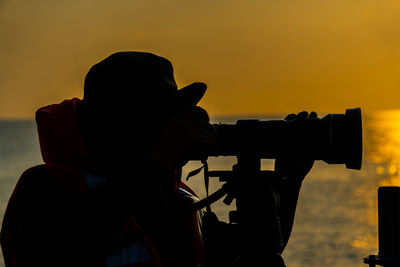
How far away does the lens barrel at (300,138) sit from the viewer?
8.28ft

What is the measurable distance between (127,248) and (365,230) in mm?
28904

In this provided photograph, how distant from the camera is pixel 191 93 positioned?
2.15 m

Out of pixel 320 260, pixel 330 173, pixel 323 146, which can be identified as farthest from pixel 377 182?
pixel 323 146

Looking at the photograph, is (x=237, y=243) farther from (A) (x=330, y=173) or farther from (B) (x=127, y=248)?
(A) (x=330, y=173)

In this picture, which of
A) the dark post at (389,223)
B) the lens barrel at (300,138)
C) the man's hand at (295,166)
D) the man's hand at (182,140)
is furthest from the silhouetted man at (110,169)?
the dark post at (389,223)

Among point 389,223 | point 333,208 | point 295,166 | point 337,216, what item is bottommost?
point 333,208

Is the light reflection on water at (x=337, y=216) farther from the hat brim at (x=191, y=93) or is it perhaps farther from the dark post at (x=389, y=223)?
the hat brim at (x=191, y=93)

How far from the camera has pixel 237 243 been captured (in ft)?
8.10

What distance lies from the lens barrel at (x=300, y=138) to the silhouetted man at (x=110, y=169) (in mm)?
285

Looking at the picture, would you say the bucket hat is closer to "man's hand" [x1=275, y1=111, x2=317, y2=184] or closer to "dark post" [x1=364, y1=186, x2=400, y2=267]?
"man's hand" [x1=275, y1=111, x2=317, y2=184]

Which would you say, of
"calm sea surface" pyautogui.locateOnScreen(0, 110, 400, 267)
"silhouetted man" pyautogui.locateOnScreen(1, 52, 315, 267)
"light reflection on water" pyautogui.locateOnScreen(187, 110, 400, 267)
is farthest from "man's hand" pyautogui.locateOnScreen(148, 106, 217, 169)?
"light reflection on water" pyautogui.locateOnScreen(187, 110, 400, 267)

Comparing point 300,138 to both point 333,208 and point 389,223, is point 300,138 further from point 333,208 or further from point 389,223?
point 333,208

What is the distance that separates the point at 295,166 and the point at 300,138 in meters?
0.10

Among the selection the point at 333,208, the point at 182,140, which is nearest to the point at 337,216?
the point at 333,208
